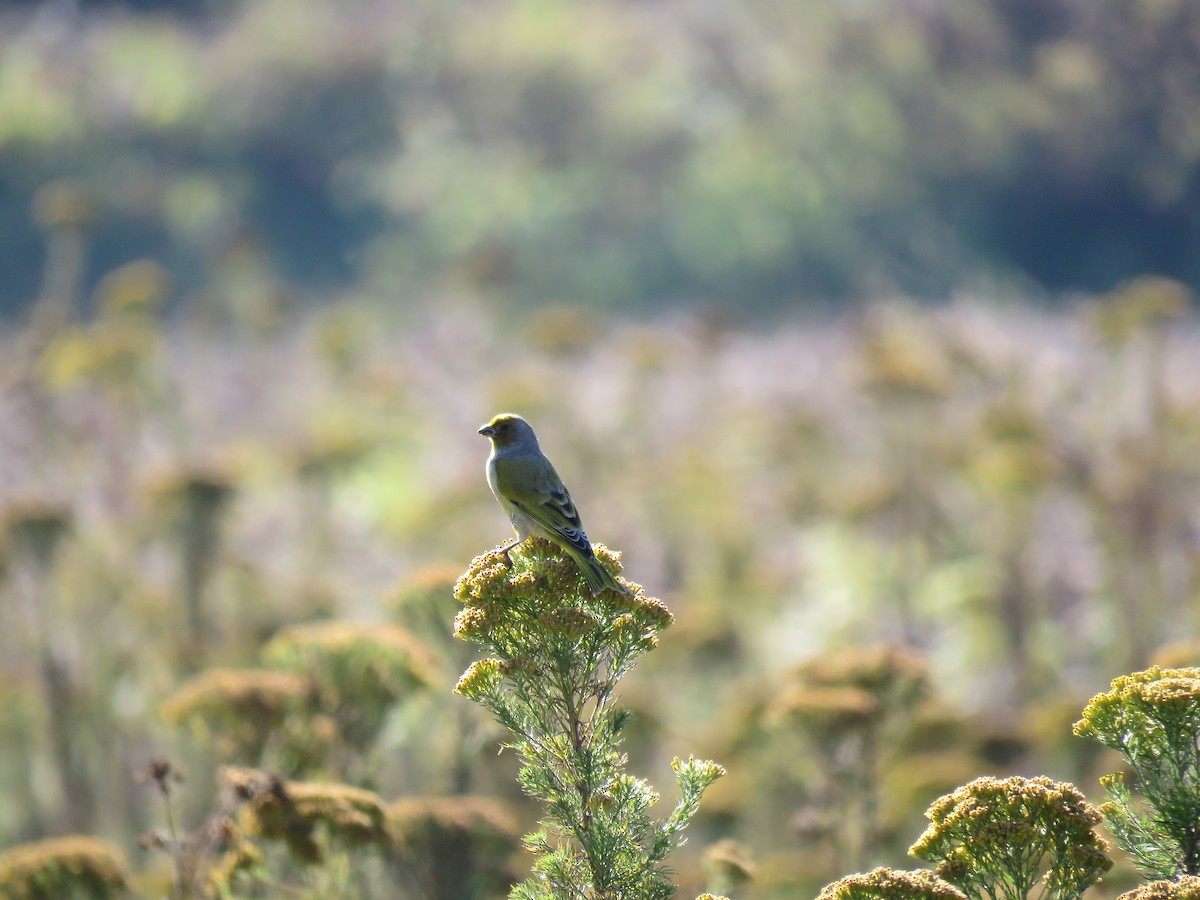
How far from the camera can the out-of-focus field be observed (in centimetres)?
844

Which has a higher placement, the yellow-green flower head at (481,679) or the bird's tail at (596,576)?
the bird's tail at (596,576)

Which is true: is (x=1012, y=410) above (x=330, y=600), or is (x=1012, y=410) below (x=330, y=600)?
above

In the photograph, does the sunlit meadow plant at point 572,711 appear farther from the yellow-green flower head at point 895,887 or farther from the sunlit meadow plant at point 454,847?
the sunlit meadow plant at point 454,847

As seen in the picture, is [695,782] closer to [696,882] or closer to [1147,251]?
[696,882]

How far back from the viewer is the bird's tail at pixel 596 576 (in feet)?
15.3

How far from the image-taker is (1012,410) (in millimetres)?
17531

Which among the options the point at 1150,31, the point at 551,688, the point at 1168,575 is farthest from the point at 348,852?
the point at 1150,31

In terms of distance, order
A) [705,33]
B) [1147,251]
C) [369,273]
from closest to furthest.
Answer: [1147,251] < [369,273] < [705,33]

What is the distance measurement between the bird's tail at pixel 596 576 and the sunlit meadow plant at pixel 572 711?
3 cm

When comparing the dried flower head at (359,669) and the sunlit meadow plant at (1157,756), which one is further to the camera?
the dried flower head at (359,669)

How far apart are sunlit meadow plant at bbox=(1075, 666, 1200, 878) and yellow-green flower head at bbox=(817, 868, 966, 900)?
30.7 inches

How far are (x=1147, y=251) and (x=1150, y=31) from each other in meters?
7.96

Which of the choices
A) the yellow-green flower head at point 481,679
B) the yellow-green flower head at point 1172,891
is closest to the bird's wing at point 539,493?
the yellow-green flower head at point 481,679

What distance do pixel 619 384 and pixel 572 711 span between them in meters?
18.8
